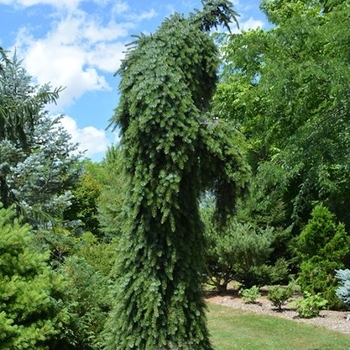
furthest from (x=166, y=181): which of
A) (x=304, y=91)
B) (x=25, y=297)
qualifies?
(x=304, y=91)

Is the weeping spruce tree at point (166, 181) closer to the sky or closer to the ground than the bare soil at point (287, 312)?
closer to the sky

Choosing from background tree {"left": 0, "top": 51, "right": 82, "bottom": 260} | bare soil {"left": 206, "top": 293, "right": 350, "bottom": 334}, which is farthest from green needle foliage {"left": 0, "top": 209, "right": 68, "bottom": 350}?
bare soil {"left": 206, "top": 293, "right": 350, "bottom": 334}

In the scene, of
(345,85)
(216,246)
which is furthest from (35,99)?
(216,246)

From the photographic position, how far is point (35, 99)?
8289 mm

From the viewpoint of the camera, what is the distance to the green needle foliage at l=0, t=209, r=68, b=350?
4.73 meters

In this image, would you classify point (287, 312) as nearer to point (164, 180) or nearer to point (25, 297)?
point (25, 297)

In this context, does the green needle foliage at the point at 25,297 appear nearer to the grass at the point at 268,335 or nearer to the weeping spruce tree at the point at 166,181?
the weeping spruce tree at the point at 166,181

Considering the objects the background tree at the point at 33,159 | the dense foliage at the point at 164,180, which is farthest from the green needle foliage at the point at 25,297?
the background tree at the point at 33,159

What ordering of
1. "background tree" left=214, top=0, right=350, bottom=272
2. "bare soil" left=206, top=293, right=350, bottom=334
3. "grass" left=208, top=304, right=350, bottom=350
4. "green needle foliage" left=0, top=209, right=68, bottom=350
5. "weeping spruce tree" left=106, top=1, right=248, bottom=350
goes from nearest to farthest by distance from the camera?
"weeping spruce tree" left=106, top=1, right=248, bottom=350 → "green needle foliage" left=0, top=209, right=68, bottom=350 → "background tree" left=214, top=0, right=350, bottom=272 → "grass" left=208, top=304, right=350, bottom=350 → "bare soil" left=206, top=293, right=350, bottom=334

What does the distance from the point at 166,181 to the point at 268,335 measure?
544 cm

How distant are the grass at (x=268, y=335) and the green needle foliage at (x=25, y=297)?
271 cm

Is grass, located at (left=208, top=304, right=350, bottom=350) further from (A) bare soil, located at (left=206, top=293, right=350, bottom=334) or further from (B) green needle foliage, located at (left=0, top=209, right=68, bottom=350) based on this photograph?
(B) green needle foliage, located at (left=0, top=209, right=68, bottom=350)

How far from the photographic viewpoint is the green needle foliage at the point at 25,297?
473cm

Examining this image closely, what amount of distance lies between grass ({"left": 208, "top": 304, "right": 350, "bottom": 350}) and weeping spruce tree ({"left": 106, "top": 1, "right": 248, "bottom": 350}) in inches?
112
